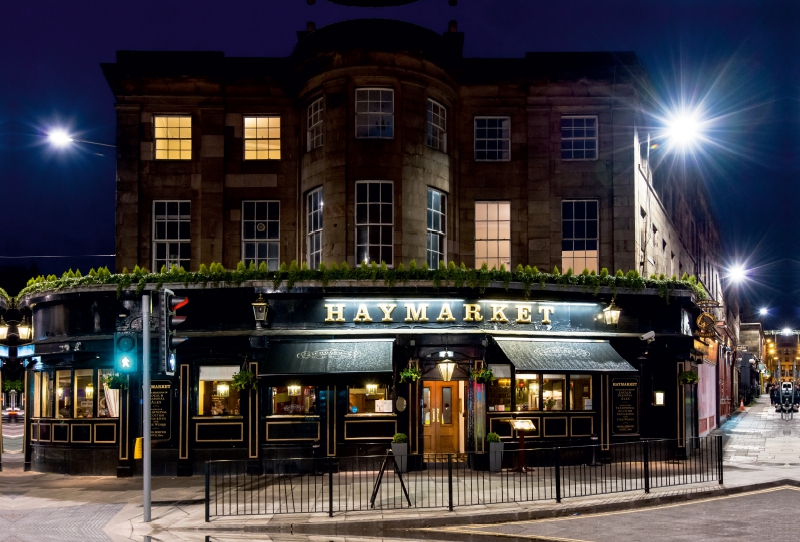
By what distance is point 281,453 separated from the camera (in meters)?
21.0

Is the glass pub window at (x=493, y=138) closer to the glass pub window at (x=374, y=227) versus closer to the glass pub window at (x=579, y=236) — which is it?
the glass pub window at (x=579, y=236)

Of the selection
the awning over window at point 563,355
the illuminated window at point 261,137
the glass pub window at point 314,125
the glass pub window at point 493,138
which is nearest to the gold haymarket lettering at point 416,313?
the awning over window at point 563,355

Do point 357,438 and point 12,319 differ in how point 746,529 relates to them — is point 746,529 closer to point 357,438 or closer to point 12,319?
point 357,438

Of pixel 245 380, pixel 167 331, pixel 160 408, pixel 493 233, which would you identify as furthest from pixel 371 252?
pixel 167 331

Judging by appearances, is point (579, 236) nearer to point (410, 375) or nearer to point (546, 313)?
point (546, 313)

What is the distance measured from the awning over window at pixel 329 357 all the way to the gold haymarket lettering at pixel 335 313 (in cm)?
61

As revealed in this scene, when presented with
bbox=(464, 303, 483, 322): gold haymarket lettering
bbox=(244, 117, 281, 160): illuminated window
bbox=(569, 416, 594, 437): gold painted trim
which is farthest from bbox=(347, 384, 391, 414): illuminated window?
bbox=(244, 117, 281, 160): illuminated window

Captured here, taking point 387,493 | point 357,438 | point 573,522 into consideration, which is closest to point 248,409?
point 357,438

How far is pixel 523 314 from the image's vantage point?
2233cm

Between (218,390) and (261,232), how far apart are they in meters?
5.58

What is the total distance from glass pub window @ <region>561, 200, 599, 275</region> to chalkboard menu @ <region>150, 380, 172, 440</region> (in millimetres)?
12422

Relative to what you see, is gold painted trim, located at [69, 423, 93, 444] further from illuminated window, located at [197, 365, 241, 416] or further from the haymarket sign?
the haymarket sign

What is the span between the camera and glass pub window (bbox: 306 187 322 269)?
23650mm

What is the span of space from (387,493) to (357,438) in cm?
534
